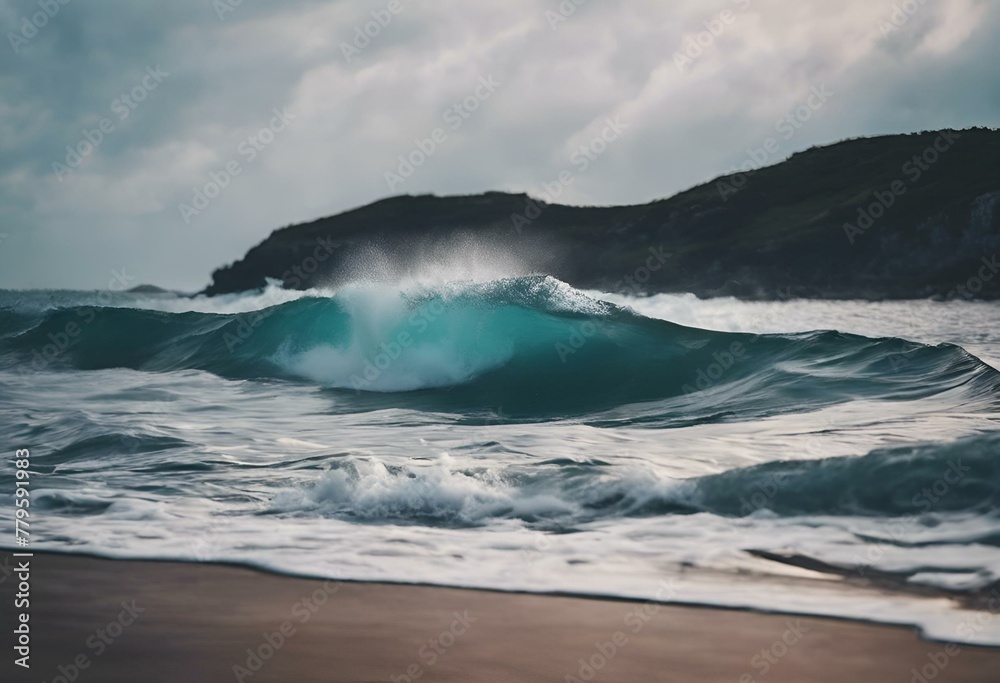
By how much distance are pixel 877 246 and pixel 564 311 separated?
6402 cm

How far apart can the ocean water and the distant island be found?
44.8 m

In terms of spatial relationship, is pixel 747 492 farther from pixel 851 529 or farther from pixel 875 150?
pixel 875 150

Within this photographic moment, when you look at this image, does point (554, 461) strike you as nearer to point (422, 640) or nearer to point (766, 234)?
point (422, 640)

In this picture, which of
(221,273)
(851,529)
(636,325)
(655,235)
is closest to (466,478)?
(851,529)

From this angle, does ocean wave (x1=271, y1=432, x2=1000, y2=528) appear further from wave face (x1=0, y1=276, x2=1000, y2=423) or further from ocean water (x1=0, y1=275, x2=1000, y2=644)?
wave face (x1=0, y1=276, x2=1000, y2=423)

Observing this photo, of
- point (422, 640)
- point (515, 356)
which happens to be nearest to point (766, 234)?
point (515, 356)

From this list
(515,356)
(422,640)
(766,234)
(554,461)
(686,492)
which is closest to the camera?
(422,640)

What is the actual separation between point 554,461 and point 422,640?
11.4ft

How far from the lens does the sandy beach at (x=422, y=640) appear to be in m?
3.15

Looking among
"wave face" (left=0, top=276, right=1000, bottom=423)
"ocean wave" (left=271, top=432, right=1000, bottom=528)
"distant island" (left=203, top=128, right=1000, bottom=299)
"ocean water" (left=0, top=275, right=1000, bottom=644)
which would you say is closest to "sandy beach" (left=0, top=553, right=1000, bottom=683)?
"ocean water" (left=0, top=275, right=1000, bottom=644)

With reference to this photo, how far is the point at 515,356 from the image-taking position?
1470 centimetres

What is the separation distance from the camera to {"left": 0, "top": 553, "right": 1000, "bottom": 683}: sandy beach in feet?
10.3

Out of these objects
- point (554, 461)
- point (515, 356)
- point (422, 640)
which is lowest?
point (422, 640)

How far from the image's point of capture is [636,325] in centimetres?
1595
